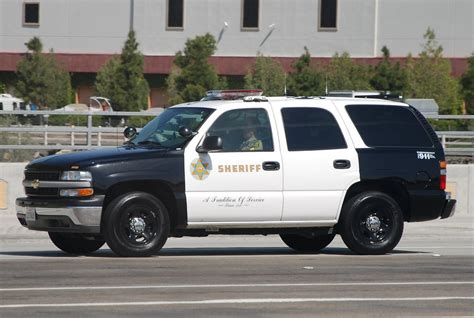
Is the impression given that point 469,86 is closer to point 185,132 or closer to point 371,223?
point 371,223

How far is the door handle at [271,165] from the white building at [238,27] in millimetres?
43304

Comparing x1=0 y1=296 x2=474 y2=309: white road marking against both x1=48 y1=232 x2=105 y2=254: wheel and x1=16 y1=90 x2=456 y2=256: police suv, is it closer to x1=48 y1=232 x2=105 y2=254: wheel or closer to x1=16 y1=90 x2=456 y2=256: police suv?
x1=16 y1=90 x2=456 y2=256: police suv

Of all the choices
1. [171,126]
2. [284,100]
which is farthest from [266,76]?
[171,126]

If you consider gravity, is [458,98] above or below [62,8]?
below

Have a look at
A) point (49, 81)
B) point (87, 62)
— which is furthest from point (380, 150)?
point (87, 62)

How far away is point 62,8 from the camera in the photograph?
57.9 m

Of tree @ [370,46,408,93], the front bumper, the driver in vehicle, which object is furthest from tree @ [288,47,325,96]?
the front bumper

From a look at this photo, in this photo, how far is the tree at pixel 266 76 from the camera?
51281 mm

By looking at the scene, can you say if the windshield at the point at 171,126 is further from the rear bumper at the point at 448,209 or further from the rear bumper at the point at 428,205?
the rear bumper at the point at 448,209

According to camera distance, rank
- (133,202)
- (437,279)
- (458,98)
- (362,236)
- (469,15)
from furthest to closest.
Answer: (469,15) < (458,98) < (362,236) < (133,202) < (437,279)

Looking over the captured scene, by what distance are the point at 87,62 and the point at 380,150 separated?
46.3 meters

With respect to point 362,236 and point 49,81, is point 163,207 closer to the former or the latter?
point 362,236

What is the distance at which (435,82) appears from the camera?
50.8 meters

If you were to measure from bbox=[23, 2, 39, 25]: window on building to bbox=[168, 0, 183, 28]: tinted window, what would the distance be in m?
6.55
